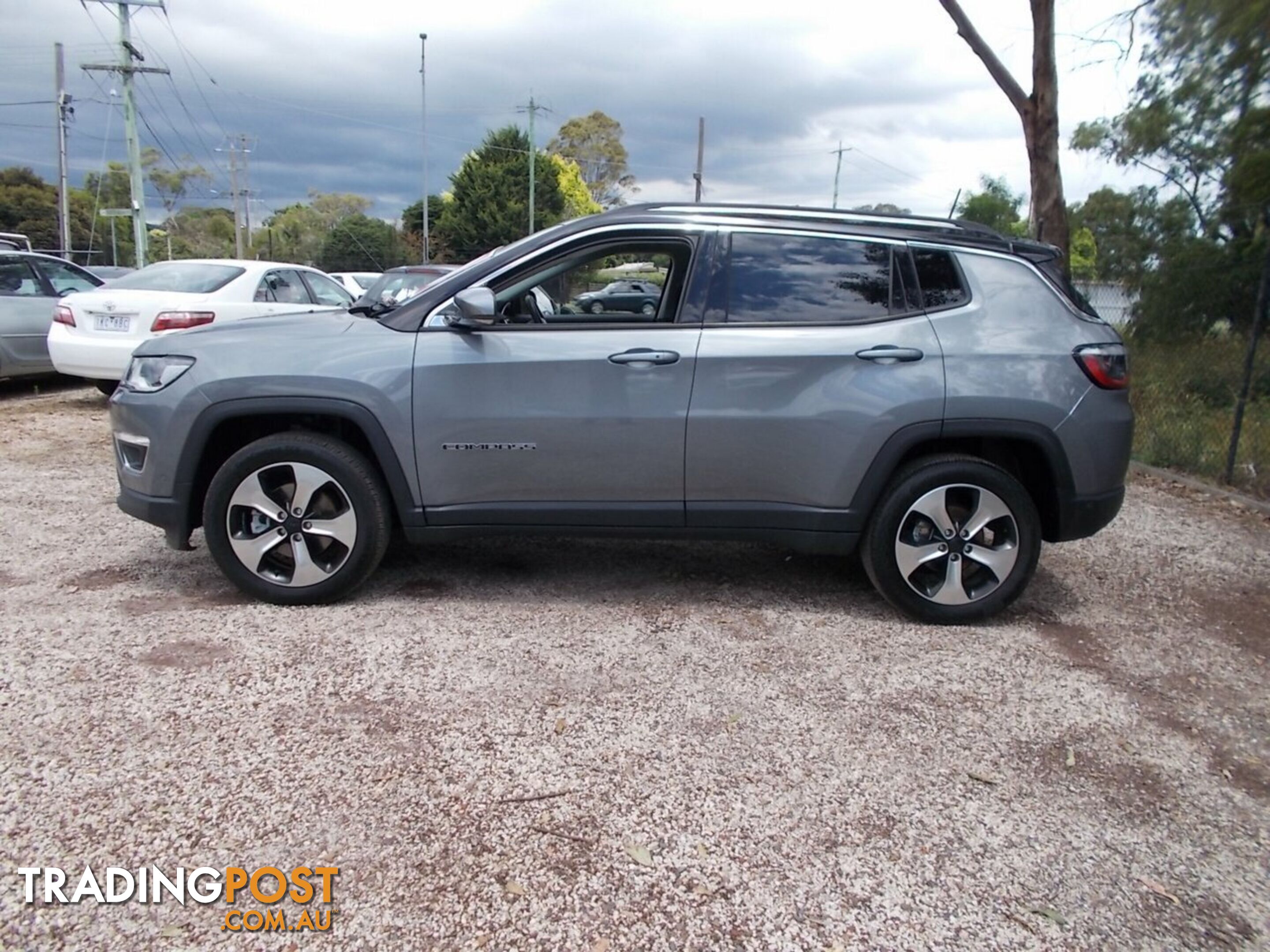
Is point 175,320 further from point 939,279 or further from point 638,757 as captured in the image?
point 638,757

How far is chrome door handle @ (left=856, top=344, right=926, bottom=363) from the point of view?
384cm

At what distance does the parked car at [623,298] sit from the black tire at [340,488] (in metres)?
1.27

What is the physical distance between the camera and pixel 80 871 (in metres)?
2.29

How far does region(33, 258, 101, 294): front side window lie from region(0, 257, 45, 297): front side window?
0.18 metres

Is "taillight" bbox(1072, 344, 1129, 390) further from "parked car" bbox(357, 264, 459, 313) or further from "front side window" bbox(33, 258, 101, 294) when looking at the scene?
"front side window" bbox(33, 258, 101, 294)

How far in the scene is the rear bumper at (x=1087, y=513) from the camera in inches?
156

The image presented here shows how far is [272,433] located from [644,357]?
1745 mm

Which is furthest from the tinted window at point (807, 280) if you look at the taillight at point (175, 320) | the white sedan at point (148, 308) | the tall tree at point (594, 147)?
the tall tree at point (594, 147)

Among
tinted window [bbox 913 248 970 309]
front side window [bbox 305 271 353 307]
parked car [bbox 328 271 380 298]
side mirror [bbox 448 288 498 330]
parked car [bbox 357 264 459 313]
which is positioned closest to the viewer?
side mirror [bbox 448 288 498 330]

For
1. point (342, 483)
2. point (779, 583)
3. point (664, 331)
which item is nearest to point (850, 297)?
point (664, 331)

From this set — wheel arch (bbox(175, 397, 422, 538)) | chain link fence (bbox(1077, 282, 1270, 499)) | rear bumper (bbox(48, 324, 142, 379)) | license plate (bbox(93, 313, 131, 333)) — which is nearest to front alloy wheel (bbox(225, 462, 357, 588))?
wheel arch (bbox(175, 397, 422, 538))

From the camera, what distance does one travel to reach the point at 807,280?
155 inches

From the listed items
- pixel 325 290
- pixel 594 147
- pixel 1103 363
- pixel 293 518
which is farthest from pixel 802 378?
pixel 594 147

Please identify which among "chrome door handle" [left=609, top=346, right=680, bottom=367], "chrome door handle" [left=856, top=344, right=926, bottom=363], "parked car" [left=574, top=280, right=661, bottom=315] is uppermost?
"parked car" [left=574, top=280, right=661, bottom=315]
